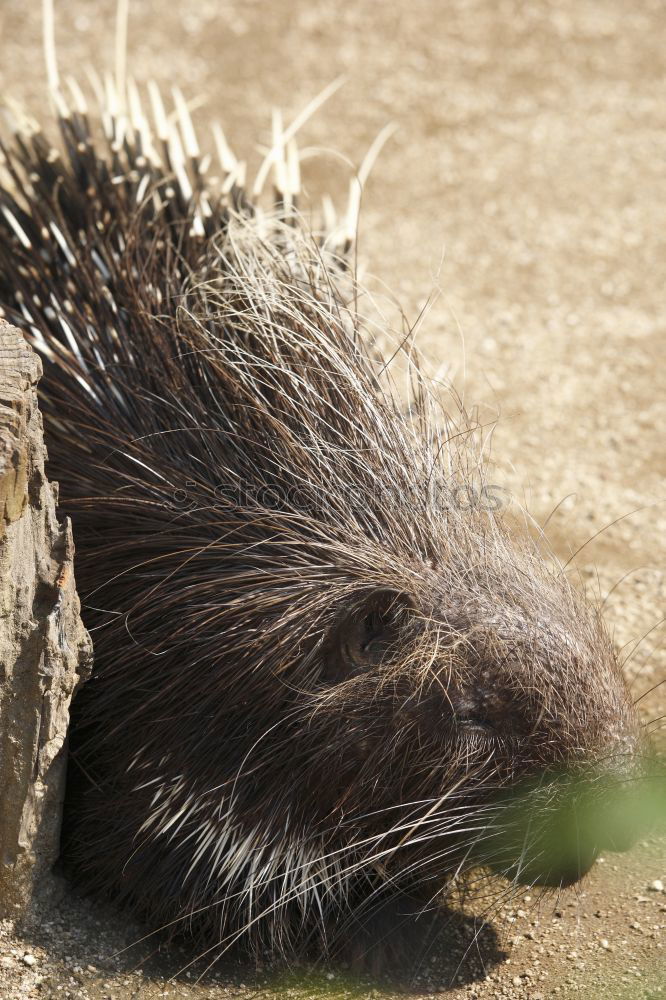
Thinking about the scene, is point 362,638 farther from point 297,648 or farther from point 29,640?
point 29,640

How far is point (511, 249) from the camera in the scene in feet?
18.1

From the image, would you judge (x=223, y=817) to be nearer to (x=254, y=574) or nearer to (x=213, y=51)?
(x=254, y=574)

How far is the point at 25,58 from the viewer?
22.2 feet

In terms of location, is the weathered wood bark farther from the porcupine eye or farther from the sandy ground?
the porcupine eye

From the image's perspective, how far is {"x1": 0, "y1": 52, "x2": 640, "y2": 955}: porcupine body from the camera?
7.25 feet

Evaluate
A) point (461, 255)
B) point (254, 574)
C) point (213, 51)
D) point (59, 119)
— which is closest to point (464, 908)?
point (254, 574)

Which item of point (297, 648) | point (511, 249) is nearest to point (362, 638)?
point (297, 648)

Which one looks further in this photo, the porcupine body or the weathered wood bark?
the porcupine body

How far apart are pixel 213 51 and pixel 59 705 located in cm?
575

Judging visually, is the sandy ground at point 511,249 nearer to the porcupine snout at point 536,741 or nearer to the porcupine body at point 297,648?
the porcupine body at point 297,648

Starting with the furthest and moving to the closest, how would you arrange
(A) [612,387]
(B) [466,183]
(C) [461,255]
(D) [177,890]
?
1. (B) [466,183]
2. (C) [461,255]
3. (A) [612,387]
4. (D) [177,890]

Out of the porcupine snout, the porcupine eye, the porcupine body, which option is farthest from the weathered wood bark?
the porcupine snout

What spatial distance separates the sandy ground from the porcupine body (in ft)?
0.63

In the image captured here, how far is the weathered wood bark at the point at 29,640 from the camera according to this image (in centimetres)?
191
